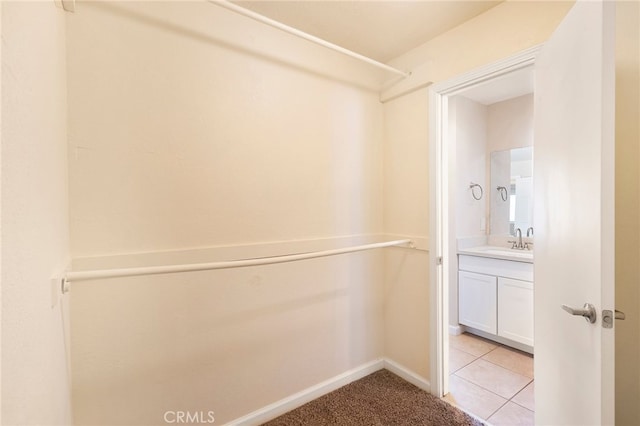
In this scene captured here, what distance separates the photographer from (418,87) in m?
1.97

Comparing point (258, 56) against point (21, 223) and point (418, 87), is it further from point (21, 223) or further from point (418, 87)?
point (21, 223)

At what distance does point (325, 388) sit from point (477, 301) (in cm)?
175

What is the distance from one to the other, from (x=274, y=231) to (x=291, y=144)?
57 centimetres

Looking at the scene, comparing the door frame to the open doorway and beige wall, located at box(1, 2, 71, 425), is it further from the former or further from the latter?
beige wall, located at box(1, 2, 71, 425)

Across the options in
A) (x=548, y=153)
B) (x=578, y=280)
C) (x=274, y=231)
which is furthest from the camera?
(x=274, y=231)

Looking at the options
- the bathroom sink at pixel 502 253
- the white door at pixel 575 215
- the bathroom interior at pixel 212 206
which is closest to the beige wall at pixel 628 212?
the bathroom interior at pixel 212 206

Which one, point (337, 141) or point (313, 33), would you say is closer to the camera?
point (313, 33)

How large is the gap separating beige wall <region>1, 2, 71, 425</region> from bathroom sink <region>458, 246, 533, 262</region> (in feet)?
9.90

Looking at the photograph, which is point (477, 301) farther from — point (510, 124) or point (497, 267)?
point (510, 124)

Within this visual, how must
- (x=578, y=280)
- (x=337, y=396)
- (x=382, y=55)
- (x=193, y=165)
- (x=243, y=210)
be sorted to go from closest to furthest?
(x=578, y=280) < (x=193, y=165) < (x=243, y=210) < (x=337, y=396) < (x=382, y=55)

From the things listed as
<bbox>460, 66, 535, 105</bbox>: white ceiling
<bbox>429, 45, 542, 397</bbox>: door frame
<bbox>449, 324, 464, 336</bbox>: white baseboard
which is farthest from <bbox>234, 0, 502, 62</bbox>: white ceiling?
<bbox>449, 324, 464, 336</bbox>: white baseboard

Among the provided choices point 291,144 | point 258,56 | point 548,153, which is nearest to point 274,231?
point 291,144

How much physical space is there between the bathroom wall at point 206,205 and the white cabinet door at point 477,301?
1349 millimetres

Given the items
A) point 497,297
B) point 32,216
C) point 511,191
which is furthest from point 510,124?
point 32,216
